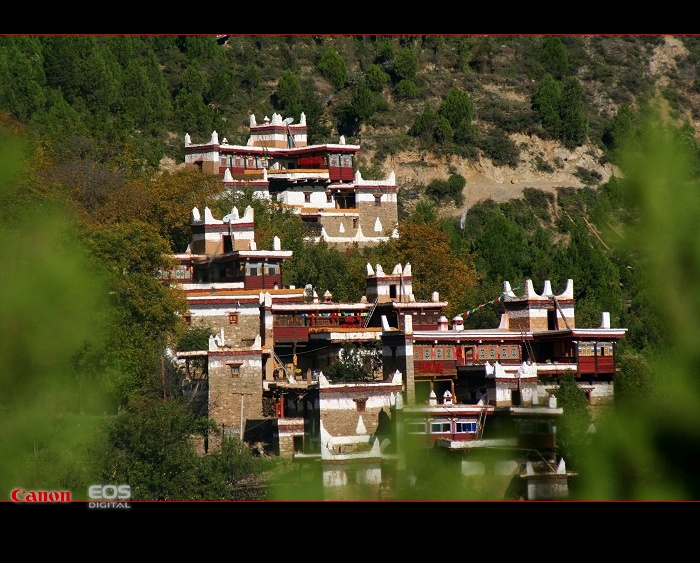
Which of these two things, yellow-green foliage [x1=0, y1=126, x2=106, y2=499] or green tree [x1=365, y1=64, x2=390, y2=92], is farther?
green tree [x1=365, y1=64, x2=390, y2=92]

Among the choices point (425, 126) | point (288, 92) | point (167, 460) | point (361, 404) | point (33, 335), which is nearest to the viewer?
point (33, 335)

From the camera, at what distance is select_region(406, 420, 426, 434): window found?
40375 mm

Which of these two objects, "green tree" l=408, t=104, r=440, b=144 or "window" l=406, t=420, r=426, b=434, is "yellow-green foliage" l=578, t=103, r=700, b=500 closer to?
"window" l=406, t=420, r=426, b=434

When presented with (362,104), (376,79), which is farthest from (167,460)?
(376,79)

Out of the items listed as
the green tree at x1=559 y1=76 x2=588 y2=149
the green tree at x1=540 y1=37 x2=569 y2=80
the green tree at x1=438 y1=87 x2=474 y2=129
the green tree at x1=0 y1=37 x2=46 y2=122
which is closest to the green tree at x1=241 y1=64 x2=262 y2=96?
the green tree at x1=438 y1=87 x2=474 y2=129

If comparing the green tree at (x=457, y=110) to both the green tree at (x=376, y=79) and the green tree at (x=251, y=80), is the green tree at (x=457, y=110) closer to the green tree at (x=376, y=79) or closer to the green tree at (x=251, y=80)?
the green tree at (x=376, y=79)

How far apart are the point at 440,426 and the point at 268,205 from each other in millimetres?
29292

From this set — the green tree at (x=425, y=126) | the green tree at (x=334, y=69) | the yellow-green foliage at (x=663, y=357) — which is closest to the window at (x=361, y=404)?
the yellow-green foliage at (x=663, y=357)

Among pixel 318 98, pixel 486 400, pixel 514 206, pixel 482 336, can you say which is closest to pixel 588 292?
pixel 482 336

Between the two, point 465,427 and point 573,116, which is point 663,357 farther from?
point 573,116

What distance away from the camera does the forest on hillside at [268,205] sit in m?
16.2

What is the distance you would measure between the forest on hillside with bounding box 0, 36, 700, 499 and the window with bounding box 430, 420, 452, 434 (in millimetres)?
4918

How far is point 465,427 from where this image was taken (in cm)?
3934
